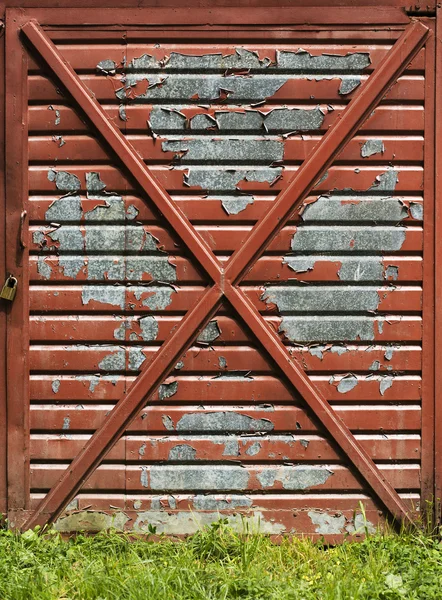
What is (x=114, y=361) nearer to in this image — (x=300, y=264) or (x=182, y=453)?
(x=182, y=453)

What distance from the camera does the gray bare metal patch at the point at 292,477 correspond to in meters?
3.63

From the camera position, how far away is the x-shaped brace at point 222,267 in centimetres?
355

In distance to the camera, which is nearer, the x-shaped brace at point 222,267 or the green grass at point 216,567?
the green grass at point 216,567

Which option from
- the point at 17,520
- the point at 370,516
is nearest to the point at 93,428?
the point at 17,520

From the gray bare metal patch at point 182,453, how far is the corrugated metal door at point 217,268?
0.6 inches

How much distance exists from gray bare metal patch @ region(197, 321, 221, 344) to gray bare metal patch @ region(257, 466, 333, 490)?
80 cm

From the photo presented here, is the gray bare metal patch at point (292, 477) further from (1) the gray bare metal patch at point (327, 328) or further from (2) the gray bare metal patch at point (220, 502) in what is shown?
(1) the gray bare metal patch at point (327, 328)

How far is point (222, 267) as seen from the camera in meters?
3.61

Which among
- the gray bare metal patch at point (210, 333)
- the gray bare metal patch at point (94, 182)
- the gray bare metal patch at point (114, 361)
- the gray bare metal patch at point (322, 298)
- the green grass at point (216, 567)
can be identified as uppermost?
the gray bare metal patch at point (94, 182)

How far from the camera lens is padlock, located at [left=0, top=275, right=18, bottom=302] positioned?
360cm

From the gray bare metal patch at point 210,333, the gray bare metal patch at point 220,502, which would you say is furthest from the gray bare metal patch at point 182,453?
the gray bare metal patch at point 210,333

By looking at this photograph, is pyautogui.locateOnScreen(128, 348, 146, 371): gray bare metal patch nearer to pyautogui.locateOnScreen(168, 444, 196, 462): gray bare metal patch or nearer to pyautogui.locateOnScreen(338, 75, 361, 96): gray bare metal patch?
pyautogui.locateOnScreen(168, 444, 196, 462): gray bare metal patch

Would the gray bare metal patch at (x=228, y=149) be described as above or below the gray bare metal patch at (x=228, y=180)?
above

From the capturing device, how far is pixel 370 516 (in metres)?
3.65
